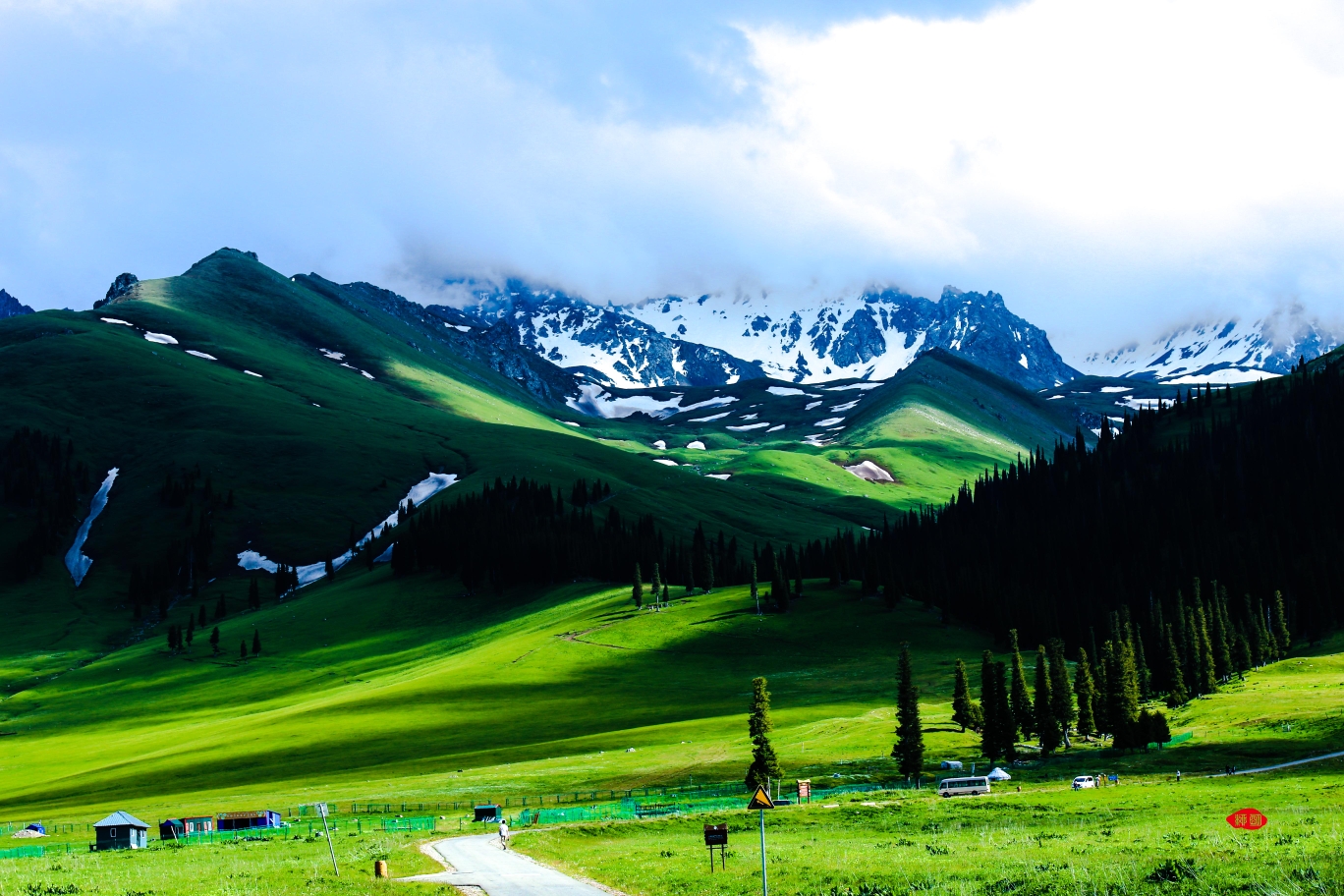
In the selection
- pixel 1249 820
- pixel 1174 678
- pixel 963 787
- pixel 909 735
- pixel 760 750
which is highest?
pixel 1174 678

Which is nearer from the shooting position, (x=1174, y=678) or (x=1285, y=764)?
(x=1285, y=764)

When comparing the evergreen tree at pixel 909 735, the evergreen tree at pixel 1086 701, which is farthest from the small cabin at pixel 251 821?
the evergreen tree at pixel 1086 701

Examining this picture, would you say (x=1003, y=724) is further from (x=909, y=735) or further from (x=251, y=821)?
(x=251, y=821)

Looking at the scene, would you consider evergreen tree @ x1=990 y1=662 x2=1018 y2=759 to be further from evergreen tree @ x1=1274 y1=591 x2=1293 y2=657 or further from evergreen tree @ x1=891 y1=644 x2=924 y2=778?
evergreen tree @ x1=1274 y1=591 x2=1293 y2=657

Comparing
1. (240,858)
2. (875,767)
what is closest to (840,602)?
(875,767)

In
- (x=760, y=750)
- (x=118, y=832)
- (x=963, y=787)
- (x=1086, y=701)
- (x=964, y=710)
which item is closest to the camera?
(x=118, y=832)

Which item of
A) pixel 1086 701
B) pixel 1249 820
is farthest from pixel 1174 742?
pixel 1249 820

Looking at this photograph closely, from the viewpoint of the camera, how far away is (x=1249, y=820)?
46938 millimetres

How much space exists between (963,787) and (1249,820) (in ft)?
101

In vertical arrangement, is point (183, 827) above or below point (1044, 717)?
below

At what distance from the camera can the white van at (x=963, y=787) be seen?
75.5m

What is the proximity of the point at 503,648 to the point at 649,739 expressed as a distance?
68.0 m

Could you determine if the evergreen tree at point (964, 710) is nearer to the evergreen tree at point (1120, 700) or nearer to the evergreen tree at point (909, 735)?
the evergreen tree at point (1120, 700)

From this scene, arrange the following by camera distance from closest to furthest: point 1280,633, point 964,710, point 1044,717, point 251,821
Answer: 1. point 251,821
2. point 1044,717
3. point 964,710
4. point 1280,633
